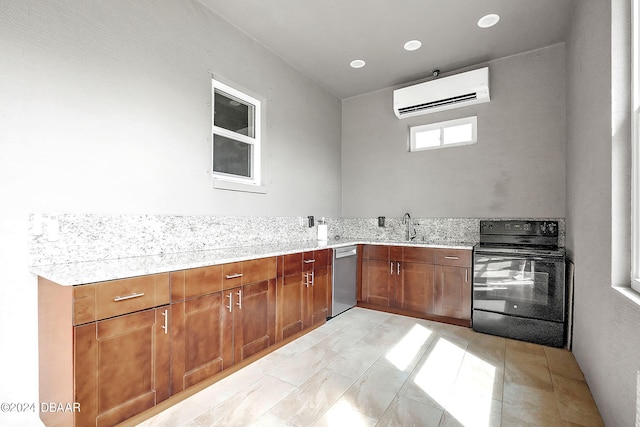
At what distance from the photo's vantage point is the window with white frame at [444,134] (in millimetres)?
3992

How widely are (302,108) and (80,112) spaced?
8.66ft

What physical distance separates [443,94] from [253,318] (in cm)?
345

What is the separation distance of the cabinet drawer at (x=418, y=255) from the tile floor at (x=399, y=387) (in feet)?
2.91

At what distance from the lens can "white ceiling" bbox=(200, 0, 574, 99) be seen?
111 inches

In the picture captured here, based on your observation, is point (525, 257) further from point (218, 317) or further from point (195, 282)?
point (195, 282)

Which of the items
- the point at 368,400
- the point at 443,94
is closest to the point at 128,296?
the point at 368,400

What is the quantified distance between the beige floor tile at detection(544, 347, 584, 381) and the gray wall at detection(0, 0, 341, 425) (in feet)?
9.86

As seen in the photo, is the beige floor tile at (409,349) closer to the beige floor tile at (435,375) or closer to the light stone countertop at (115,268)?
the beige floor tile at (435,375)

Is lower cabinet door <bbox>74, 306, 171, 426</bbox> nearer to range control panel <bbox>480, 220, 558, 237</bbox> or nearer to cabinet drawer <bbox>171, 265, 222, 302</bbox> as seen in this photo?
cabinet drawer <bbox>171, 265, 222, 302</bbox>

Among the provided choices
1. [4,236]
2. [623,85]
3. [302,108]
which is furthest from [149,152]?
[623,85]

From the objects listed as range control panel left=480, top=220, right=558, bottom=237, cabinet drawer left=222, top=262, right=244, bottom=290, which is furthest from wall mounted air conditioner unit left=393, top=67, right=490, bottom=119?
cabinet drawer left=222, top=262, right=244, bottom=290

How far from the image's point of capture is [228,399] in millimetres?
2004

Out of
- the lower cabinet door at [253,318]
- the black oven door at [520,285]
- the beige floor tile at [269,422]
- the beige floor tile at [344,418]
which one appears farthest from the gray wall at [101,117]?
the black oven door at [520,285]

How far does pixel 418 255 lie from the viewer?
3.63m
